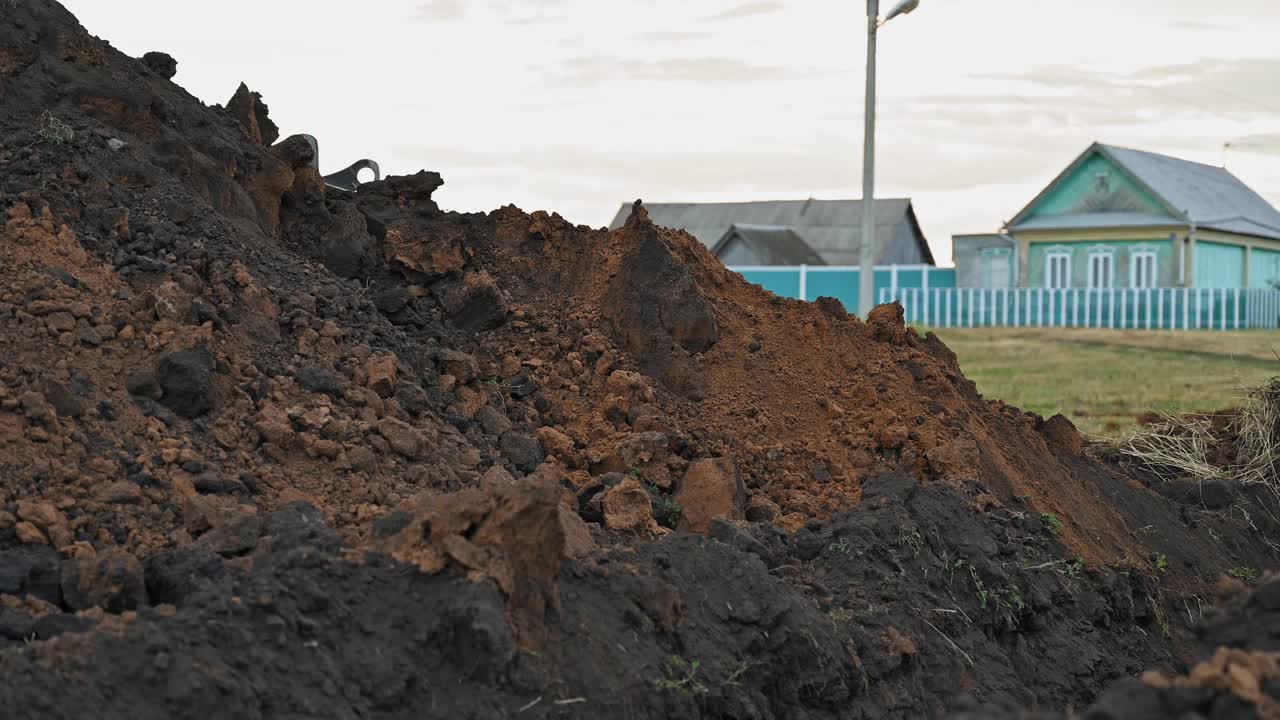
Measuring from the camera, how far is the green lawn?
16531 millimetres

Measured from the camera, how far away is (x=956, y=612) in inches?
255

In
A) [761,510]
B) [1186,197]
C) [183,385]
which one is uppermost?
[1186,197]

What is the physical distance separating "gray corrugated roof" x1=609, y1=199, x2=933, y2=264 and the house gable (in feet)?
→ 21.4

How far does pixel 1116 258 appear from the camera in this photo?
3900 cm

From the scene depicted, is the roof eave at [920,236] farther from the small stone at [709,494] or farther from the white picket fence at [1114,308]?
the small stone at [709,494]

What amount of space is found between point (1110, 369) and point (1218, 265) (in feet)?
64.1

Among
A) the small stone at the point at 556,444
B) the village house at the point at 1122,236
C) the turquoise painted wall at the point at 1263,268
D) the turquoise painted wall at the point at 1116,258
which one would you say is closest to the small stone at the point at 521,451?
the small stone at the point at 556,444

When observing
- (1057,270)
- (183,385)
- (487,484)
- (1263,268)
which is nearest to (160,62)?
(183,385)

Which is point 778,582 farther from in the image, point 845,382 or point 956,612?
point 845,382

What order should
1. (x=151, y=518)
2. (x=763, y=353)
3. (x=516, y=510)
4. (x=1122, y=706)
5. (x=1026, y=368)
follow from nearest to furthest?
(x=1122, y=706) → (x=516, y=510) → (x=151, y=518) → (x=763, y=353) → (x=1026, y=368)

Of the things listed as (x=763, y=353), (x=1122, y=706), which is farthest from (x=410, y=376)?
(x=1122, y=706)

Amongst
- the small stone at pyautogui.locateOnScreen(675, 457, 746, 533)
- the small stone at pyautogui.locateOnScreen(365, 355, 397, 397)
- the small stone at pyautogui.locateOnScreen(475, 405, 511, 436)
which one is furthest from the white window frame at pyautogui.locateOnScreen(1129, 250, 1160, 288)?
the small stone at pyautogui.locateOnScreen(365, 355, 397, 397)

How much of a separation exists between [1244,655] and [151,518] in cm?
394

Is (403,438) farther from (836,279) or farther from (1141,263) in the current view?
(1141,263)
